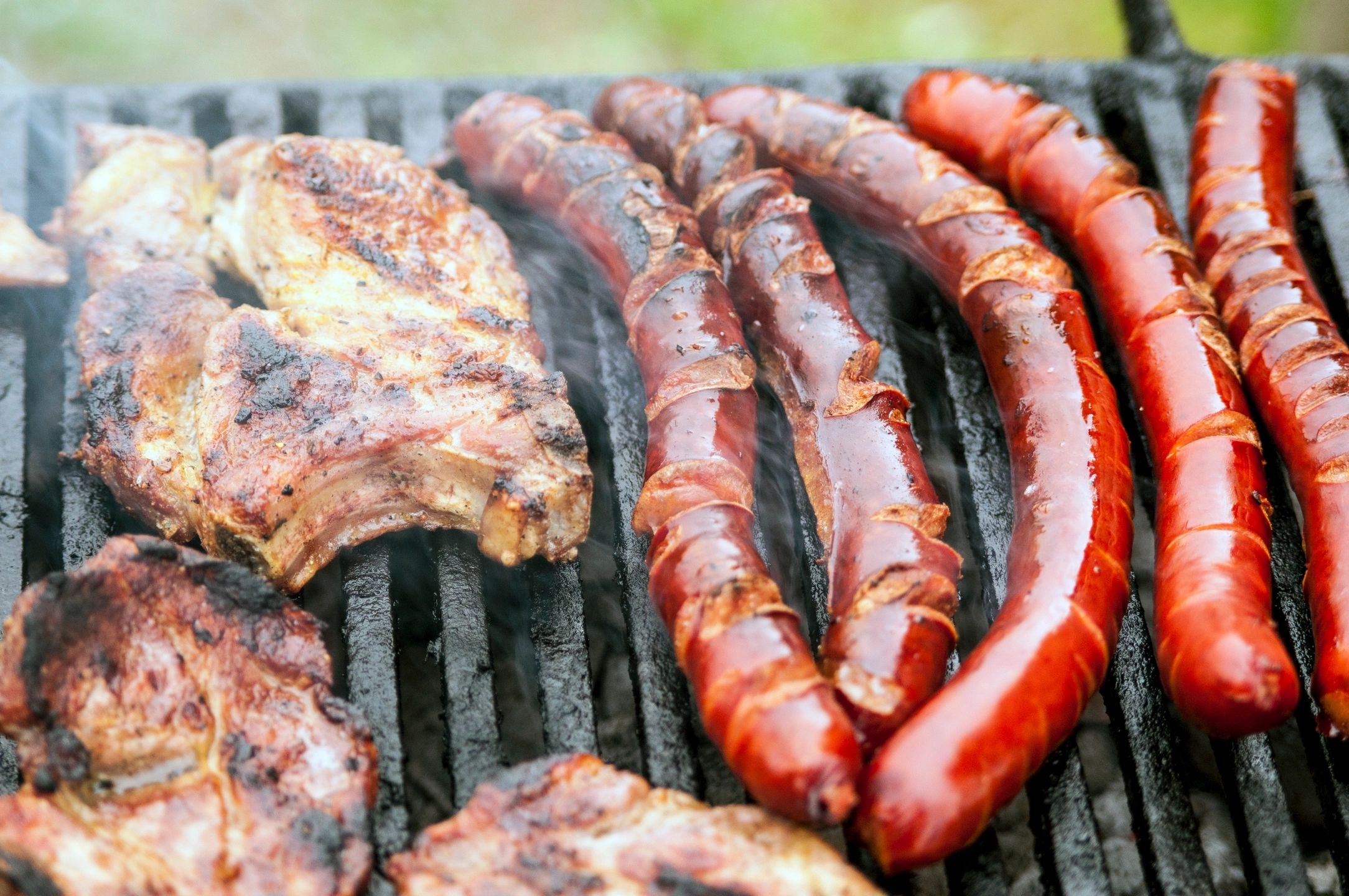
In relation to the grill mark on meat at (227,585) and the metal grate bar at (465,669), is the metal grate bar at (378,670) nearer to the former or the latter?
the metal grate bar at (465,669)

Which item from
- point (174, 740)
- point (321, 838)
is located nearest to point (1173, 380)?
point (321, 838)

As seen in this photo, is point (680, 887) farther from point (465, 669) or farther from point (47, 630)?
point (47, 630)

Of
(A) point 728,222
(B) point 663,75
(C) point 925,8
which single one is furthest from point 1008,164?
(C) point 925,8

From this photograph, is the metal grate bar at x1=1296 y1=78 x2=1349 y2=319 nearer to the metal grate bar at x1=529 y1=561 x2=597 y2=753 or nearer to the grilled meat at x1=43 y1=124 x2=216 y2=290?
the metal grate bar at x1=529 y1=561 x2=597 y2=753

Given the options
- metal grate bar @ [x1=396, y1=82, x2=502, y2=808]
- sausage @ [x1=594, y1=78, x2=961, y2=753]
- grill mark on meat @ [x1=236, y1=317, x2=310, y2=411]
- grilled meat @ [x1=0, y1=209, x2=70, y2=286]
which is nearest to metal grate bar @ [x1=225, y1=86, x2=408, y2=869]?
metal grate bar @ [x1=396, y1=82, x2=502, y2=808]

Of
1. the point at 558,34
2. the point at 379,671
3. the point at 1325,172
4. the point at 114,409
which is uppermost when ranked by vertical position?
the point at 1325,172

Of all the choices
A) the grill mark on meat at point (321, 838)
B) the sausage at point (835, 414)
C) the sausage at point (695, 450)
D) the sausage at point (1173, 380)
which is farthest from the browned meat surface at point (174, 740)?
the sausage at point (1173, 380)

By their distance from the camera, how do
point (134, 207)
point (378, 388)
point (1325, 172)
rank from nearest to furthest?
1. point (378, 388)
2. point (134, 207)
3. point (1325, 172)
